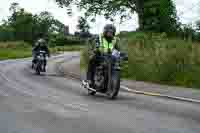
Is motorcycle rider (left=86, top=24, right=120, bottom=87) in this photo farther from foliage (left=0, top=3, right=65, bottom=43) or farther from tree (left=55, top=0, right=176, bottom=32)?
foliage (left=0, top=3, right=65, bottom=43)

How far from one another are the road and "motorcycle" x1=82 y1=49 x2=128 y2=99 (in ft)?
0.78

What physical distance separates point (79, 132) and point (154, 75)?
11.0 m

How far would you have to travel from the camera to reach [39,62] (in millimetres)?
26578

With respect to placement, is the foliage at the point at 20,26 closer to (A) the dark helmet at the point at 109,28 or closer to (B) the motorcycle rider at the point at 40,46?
(B) the motorcycle rider at the point at 40,46

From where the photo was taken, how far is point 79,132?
8.31 metres

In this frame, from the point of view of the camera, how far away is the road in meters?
8.66

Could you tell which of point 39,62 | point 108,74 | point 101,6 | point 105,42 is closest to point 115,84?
point 108,74

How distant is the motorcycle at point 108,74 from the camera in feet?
43.6

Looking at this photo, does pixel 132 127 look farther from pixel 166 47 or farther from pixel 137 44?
pixel 137 44

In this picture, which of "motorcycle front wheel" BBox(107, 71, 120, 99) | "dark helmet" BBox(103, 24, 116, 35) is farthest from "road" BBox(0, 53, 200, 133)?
"dark helmet" BBox(103, 24, 116, 35)

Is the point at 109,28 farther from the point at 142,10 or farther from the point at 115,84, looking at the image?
the point at 142,10

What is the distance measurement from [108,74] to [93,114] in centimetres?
322

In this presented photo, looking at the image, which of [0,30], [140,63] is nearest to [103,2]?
[140,63]

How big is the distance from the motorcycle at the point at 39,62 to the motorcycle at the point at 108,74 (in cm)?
1239
